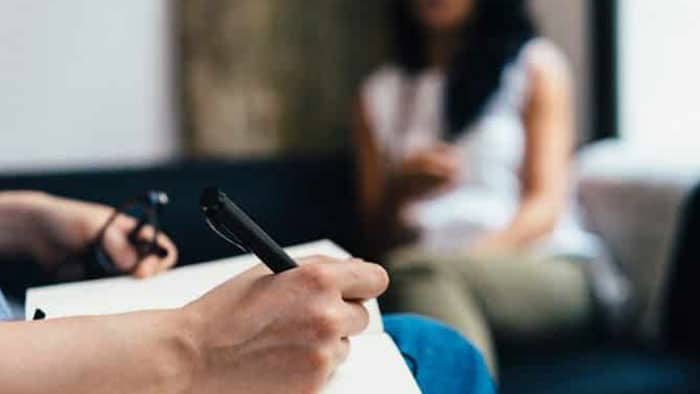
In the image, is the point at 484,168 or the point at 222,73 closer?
the point at 484,168

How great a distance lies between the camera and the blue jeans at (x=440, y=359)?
69 centimetres

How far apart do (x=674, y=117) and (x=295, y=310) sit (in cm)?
177

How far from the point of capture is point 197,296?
0.69 m

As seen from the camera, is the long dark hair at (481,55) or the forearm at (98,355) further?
the long dark hair at (481,55)

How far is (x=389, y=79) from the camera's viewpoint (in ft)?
6.30

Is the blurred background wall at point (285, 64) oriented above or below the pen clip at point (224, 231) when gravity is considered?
below

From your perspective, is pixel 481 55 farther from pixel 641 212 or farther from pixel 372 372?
pixel 372 372

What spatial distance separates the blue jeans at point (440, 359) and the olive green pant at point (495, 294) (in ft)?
1.89

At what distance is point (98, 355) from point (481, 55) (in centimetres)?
135

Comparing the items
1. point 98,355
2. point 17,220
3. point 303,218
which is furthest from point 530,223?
point 98,355

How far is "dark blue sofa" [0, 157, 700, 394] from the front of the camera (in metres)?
1.32

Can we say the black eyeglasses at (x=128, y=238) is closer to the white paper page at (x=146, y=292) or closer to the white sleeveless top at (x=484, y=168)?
the white paper page at (x=146, y=292)

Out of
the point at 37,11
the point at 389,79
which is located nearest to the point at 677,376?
the point at 389,79

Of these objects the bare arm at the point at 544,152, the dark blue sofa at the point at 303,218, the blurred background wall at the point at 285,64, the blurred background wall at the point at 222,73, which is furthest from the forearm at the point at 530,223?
the blurred background wall at the point at 285,64
